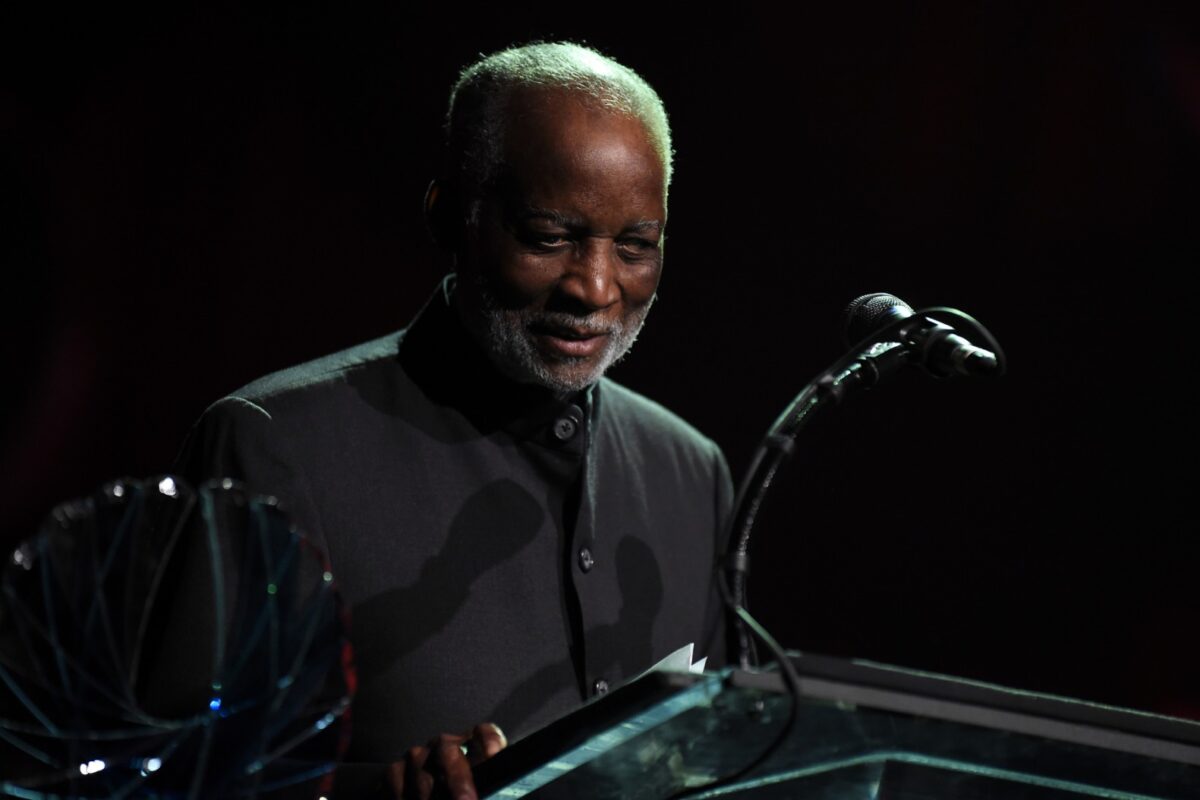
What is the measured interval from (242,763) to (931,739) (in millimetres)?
618

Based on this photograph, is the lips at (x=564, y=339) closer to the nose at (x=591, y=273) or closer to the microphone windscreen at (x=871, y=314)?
the nose at (x=591, y=273)

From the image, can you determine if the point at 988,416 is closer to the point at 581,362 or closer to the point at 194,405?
the point at 581,362

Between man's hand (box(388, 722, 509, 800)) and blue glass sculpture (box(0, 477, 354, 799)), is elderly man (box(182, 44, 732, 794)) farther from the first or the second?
blue glass sculpture (box(0, 477, 354, 799))

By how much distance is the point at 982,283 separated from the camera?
335 cm

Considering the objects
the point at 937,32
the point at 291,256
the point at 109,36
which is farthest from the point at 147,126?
the point at 937,32

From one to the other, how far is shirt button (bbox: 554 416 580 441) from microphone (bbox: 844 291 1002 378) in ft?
2.62

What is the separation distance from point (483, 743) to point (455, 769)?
0.07 m

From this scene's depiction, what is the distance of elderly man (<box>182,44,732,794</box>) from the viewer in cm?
221

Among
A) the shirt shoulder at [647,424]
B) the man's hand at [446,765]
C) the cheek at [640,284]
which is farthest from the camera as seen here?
the shirt shoulder at [647,424]

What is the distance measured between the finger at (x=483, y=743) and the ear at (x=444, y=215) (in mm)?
1107

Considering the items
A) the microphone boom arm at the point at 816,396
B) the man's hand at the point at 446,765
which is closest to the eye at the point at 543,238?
the microphone boom arm at the point at 816,396

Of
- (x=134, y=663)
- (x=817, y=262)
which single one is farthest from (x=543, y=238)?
(x=817, y=262)

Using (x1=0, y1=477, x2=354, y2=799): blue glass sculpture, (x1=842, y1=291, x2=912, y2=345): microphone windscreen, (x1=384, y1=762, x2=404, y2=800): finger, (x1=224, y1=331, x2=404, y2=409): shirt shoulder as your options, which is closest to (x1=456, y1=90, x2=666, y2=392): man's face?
(x1=224, y1=331, x2=404, y2=409): shirt shoulder

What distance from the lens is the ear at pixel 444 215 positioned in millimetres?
2451
